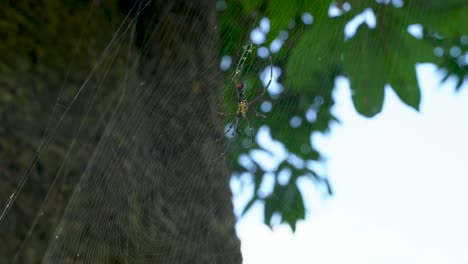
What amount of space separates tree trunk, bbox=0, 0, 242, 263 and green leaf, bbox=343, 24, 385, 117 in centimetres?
31

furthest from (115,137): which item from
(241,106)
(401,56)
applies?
(401,56)

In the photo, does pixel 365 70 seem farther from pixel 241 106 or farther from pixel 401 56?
pixel 241 106

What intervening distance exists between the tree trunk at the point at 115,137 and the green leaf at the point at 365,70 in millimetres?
309

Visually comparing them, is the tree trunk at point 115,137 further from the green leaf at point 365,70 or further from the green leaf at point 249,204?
the green leaf at point 365,70

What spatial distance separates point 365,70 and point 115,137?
0.53 meters

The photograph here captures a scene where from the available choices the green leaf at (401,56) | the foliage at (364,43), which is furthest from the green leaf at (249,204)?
the green leaf at (401,56)

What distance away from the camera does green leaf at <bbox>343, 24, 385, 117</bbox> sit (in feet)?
4.24

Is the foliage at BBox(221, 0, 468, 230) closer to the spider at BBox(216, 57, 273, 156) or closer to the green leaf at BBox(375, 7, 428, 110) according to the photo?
the green leaf at BBox(375, 7, 428, 110)

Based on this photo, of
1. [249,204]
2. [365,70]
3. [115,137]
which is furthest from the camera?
[249,204]

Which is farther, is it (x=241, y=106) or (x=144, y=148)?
→ (x=241, y=106)

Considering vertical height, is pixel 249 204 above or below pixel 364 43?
below

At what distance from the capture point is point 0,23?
1145 mm

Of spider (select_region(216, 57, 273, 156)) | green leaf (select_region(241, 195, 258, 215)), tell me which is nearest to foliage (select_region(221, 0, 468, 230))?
spider (select_region(216, 57, 273, 156))

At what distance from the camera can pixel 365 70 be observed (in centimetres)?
132
